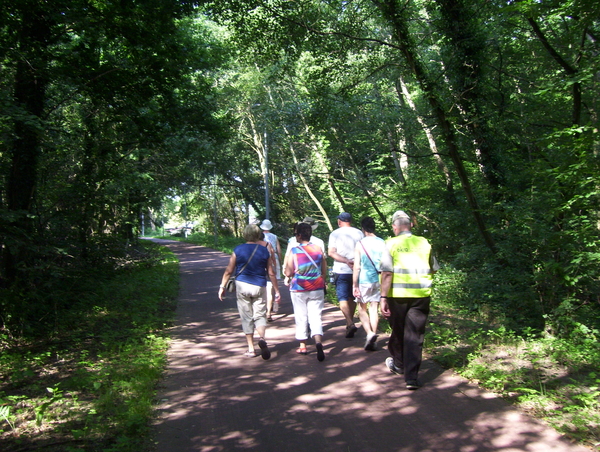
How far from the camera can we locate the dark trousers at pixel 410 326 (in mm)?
5227

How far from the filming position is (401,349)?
5.65m

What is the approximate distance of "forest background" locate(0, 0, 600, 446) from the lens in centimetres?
714

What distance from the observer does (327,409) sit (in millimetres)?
4746

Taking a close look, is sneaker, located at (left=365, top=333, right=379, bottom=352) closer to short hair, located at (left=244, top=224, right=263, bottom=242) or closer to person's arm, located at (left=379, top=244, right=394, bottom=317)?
person's arm, located at (left=379, top=244, right=394, bottom=317)

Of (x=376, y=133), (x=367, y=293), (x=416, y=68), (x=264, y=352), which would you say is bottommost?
(x=264, y=352)

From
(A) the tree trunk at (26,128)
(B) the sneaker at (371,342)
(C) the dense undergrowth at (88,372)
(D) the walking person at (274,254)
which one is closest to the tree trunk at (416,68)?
(D) the walking person at (274,254)

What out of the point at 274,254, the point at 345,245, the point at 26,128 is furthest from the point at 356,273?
the point at 26,128

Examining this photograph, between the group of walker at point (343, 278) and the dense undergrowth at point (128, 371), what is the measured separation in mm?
1005

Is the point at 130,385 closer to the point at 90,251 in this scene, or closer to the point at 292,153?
the point at 90,251

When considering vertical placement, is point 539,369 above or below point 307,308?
below

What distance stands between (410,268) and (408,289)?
221 mm

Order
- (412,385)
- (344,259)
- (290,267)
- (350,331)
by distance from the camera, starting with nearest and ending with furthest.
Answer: (412,385), (290,267), (344,259), (350,331)

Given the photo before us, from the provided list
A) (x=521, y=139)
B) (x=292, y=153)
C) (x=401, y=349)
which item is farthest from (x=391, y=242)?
(x=292, y=153)

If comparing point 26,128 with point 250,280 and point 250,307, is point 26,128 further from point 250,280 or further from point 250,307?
point 250,307
